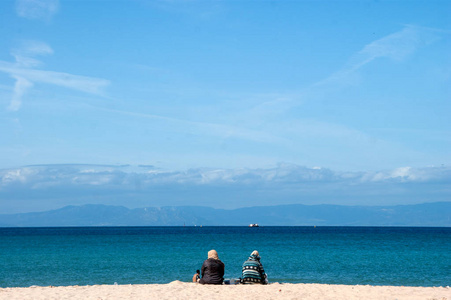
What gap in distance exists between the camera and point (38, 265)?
120 ft

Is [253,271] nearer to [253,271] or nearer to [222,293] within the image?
[253,271]

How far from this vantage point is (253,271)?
64.8 ft

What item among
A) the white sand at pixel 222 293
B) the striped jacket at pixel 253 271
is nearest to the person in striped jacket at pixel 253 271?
the striped jacket at pixel 253 271

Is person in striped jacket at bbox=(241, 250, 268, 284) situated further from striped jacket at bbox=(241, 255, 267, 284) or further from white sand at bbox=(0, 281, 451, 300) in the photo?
white sand at bbox=(0, 281, 451, 300)

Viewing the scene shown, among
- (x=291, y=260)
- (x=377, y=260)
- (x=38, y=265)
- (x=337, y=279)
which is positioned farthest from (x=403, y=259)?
(x=38, y=265)

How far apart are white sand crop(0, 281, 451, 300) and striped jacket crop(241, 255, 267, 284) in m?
0.29

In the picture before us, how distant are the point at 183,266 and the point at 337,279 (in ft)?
37.7

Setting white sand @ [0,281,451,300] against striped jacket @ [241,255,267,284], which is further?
striped jacket @ [241,255,267,284]

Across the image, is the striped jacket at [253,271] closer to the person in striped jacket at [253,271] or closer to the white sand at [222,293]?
the person in striped jacket at [253,271]

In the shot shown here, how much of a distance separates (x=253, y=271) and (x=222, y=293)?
6.95 feet

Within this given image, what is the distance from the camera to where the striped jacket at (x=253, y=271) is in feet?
64.4

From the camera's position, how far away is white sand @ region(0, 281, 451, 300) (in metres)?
18.0

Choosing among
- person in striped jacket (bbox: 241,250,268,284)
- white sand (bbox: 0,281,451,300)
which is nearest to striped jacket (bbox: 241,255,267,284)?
person in striped jacket (bbox: 241,250,268,284)

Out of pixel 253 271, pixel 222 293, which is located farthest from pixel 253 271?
pixel 222 293
